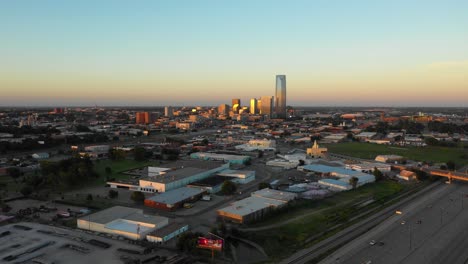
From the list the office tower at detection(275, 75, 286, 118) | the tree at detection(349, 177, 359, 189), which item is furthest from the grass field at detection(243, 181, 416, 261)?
the office tower at detection(275, 75, 286, 118)

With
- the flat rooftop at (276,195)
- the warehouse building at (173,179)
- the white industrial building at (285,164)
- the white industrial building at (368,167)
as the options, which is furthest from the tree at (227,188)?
the white industrial building at (368,167)

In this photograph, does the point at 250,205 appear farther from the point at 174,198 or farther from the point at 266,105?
the point at 266,105

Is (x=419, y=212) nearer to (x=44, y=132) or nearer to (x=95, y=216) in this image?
(x=95, y=216)

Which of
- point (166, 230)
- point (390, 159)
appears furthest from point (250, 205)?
point (390, 159)

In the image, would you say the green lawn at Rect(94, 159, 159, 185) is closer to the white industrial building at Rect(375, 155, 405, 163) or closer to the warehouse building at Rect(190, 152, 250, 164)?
the warehouse building at Rect(190, 152, 250, 164)

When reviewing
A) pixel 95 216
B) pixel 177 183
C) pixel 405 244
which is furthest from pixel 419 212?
pixel 95 216

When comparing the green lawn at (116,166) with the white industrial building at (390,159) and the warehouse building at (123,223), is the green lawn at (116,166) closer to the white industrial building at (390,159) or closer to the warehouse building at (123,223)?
the warehouse building at (123,223)
